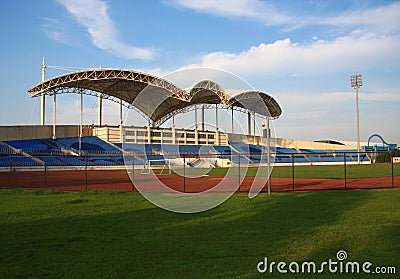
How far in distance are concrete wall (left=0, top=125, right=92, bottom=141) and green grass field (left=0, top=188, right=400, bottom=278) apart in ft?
173

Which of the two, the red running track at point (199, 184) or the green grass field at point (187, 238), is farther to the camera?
the red running track at point (199, 184)

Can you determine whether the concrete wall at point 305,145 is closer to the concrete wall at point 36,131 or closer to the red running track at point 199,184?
the concrete wall at point 36,131

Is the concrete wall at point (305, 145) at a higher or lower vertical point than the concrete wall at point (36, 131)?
lower

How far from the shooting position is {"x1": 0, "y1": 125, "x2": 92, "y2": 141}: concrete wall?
2493 inches

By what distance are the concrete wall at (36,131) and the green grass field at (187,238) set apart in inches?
2075

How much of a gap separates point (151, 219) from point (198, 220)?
146cm

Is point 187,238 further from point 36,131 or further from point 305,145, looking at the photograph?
point 305,145

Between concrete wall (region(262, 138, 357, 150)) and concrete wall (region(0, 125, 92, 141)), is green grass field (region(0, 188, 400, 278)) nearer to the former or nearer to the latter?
concrete wall (region(0, 125, 92, 141))

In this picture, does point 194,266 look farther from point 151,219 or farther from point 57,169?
point 57,169

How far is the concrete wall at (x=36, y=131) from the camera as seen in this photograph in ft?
208

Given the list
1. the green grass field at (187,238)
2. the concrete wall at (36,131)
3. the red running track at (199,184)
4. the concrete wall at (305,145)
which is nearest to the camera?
the green grass field at (187,238)

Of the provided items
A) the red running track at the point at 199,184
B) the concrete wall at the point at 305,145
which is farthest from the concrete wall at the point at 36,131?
Answer: the concrete wall at the point at 305,145

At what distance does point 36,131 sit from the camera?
67.1 m

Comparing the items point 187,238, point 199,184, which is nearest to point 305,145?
point 199,184
